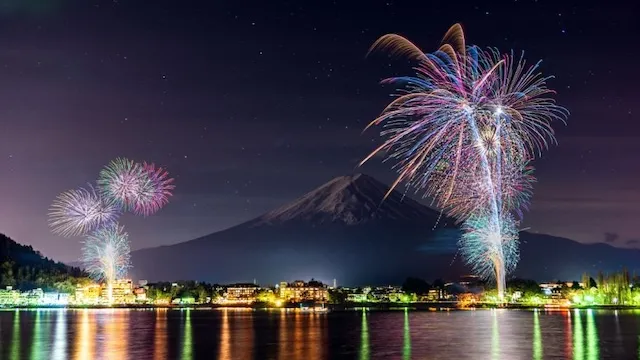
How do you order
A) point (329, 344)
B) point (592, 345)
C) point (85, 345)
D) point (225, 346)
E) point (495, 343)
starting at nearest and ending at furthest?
point (592, 345)
point (495, 343)
point (85, 345)
point (225, 346)
point (329, 344)

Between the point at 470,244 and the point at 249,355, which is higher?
the point at 470,244

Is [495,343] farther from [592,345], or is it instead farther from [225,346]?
[225,346]

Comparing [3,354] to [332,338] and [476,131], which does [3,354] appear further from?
[476,131]

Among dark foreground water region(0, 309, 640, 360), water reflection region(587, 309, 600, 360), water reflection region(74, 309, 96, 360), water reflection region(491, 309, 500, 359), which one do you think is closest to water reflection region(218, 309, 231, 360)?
dark foreground water region(0, 309, 640, 360)

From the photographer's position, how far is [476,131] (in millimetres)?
60844

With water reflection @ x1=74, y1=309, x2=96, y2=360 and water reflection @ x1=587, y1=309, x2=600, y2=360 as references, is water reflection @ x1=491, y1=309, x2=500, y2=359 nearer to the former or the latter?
water reflection @ x1=587, y1=309, x2=600, y2=360

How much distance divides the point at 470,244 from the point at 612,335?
20.4 meters

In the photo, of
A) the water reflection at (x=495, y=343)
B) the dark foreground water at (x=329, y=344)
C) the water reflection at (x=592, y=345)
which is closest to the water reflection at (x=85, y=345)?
the dark foreground water at (x=329, y=344)

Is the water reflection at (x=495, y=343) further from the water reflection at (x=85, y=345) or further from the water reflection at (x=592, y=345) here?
the water reflection at (x=85, y=345)

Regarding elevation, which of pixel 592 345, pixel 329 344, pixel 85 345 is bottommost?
pixel 592 345

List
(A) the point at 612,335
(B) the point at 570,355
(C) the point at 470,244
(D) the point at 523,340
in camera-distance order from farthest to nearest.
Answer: (C) the point at 470,244 → (A) the point at 612,335 → (D) the point at 523,340 → (B) the point at 570,355

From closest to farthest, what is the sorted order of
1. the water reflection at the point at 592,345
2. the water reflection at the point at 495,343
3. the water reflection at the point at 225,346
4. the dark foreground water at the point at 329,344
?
the water reflection at the point at 495,343 < the water reflection at the point at 592,345 < the dark foreground water at the point at 329,344 < the water reflection at the point at 225,346

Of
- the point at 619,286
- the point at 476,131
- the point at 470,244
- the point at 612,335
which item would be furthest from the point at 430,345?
the point at 619,286

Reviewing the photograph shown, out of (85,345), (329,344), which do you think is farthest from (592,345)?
(85,345)
